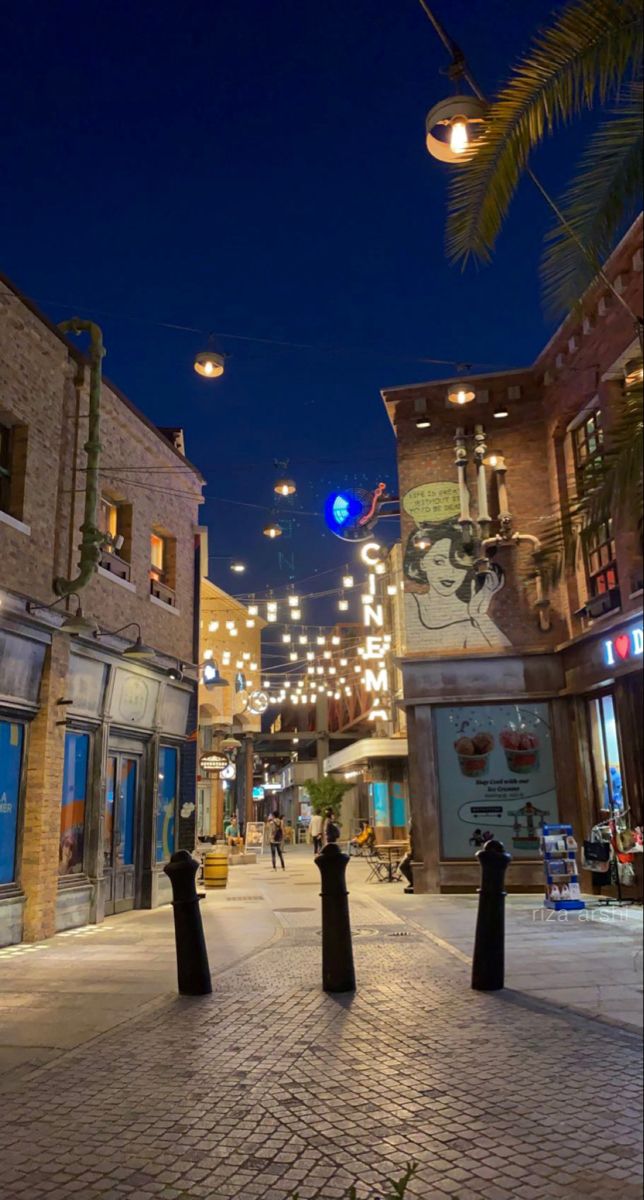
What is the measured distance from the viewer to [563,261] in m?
3.18

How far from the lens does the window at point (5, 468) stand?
463 inches

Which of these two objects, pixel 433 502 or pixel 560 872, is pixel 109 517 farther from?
pixel 560 872

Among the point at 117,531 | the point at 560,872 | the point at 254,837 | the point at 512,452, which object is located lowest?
the point at 560,872

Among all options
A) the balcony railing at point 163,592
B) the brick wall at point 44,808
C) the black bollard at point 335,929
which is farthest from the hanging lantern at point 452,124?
the balcony railing at point 163,592

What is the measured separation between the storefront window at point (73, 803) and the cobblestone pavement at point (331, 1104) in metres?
5.65

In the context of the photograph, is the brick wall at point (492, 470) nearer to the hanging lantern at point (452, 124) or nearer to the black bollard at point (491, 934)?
the black bollard at point (491, 934)

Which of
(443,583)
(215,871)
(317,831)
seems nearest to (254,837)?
(317,831)

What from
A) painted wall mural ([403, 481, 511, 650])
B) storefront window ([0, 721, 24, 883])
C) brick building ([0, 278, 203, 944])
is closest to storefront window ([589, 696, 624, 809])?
painted wall mural ([403, 481, 511, 650])

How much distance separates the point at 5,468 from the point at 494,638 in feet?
29.6

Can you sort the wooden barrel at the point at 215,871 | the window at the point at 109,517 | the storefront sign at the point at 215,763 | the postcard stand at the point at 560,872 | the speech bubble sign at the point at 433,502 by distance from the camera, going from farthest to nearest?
the storefront sign at the point at 215,763, the wooden barrel at the point at 215,871, the speech bubble sign at the point at 433,502, the window at the point at 109,517, the postcard stand at the point at 560,872

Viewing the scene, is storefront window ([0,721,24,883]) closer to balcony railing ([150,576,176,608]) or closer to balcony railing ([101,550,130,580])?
balcony railing ([101,550,130,580])

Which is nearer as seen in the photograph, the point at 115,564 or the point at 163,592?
the point at 115,564

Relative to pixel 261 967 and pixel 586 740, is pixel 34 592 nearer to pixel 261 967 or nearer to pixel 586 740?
pixel 261 967

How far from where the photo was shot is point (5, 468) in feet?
39.1
